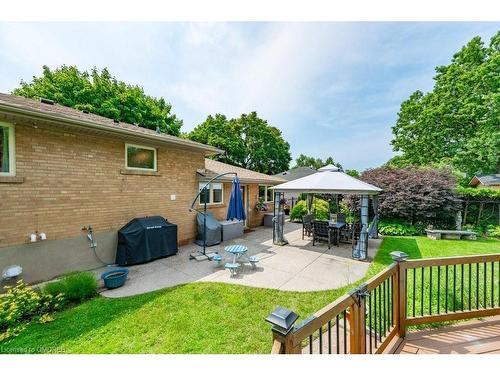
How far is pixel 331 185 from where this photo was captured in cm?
827

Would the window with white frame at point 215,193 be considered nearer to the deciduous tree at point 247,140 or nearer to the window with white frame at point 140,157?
the window with white frame at point 140,157

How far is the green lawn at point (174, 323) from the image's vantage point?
327 cm

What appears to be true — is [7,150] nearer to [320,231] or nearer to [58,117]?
[58,117]

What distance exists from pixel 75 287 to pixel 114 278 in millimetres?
791

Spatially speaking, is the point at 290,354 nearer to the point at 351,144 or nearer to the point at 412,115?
the point at 351,144

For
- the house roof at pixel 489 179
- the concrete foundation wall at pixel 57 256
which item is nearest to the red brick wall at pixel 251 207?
the concrete foundation wall at pixel 57 256

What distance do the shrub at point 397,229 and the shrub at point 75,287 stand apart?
42.6ft

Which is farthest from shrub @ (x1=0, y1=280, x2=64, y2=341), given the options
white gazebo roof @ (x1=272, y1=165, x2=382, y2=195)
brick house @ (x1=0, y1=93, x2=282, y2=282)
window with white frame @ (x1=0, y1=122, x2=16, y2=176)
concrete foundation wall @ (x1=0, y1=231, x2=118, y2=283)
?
white gazebo roof @ (x1=272, y1=165, x2=382, y2=195)

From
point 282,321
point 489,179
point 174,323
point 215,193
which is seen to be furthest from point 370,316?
point 489,179

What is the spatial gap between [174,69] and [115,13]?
4347mm

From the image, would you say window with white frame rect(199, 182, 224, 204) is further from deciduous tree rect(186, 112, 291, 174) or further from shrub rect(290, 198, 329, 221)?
deciduous tree rect(186, 112, 291, 174)

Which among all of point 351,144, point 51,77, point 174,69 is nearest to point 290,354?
point 174,69

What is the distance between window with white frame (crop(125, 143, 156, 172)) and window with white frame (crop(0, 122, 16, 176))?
2.71 m

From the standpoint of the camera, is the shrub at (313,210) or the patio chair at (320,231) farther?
the shrub at (313,210)
